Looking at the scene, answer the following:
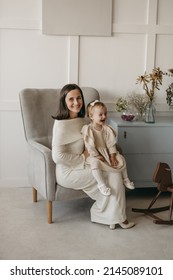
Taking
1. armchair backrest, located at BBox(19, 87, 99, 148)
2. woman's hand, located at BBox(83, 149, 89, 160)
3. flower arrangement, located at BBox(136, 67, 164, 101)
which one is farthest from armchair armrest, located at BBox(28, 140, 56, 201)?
flower arrangement, located at BBox(136, 67, 164, 101)

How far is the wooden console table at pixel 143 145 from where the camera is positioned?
387 cm

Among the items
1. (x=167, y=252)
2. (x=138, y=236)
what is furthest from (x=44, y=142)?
(x=167, y=252)

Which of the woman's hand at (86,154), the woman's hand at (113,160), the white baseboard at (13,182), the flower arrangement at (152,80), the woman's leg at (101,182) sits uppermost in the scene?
the flower arrangement at (152,80)

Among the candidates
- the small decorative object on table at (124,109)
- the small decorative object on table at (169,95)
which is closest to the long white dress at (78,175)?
the small decorative object on table at (124,109)

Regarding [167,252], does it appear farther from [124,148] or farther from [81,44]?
[81,44]

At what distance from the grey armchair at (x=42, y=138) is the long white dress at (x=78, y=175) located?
0.22 ft

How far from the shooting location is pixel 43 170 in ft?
11.1

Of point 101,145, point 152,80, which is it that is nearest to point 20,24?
point 152,80

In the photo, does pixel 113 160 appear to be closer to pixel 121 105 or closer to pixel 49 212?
pixel 49 212

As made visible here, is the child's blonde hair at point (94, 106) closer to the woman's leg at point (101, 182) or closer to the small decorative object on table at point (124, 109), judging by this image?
the woman's leg at point (101, 182)

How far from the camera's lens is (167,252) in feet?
9.84

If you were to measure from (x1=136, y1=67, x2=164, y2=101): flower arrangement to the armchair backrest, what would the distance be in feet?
1.71

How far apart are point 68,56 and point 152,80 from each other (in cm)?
78

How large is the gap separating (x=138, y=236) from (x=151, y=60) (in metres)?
1.73
